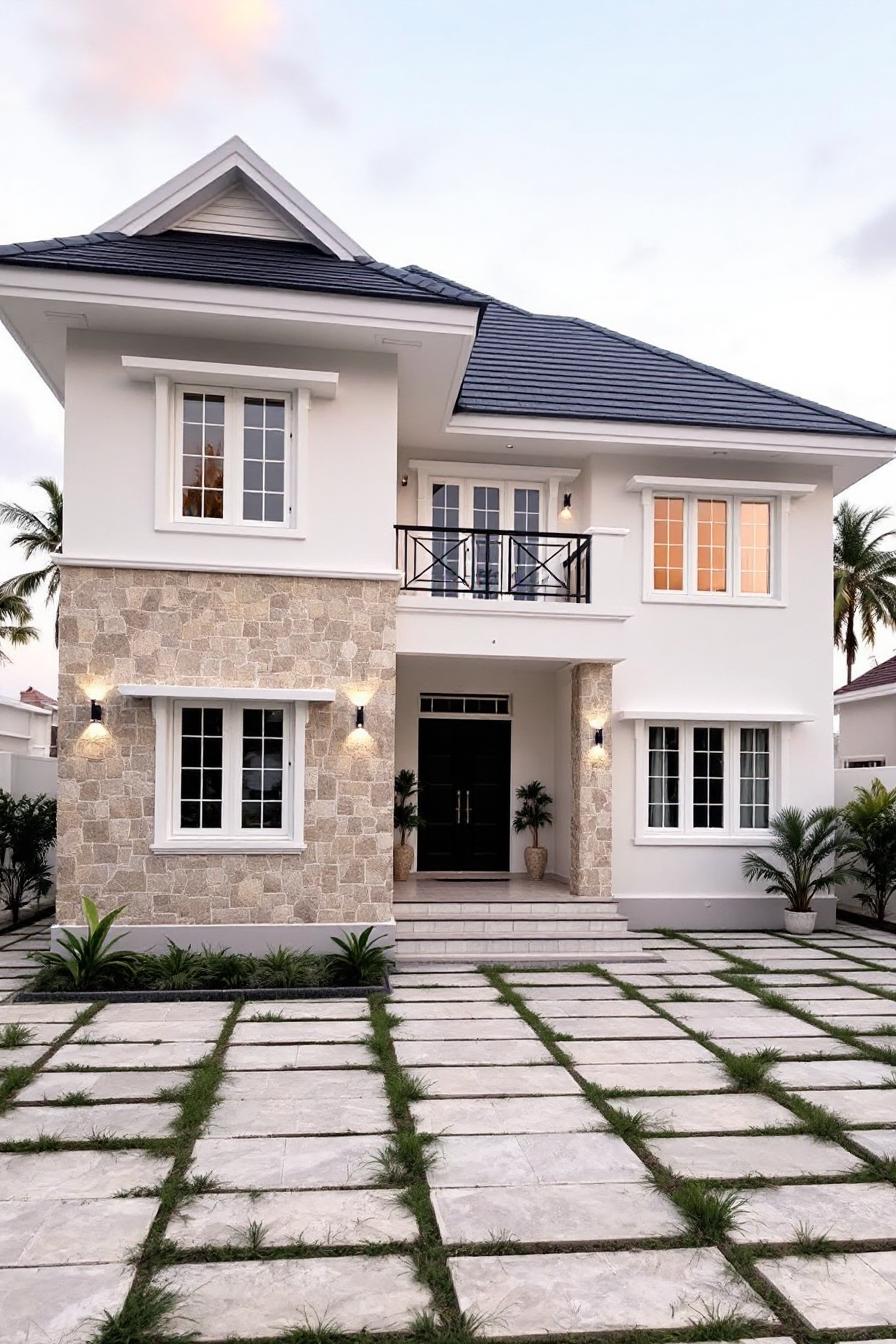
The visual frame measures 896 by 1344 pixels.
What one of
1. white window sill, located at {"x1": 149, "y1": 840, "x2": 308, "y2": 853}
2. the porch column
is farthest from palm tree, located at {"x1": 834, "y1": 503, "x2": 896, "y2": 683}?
white window sill, located at {"x1": 149, "y1": 840, "x2": 308, "y2": 853}

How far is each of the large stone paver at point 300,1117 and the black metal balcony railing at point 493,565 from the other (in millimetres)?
7181

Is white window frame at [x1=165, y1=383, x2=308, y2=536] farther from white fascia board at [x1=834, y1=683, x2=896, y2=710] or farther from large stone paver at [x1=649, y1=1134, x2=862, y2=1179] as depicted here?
white fascia board at [x1=834, y1=683, x2=896, y2=710]

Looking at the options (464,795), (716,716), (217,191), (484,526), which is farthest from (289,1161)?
(217,191)

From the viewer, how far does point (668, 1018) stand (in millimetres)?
7828

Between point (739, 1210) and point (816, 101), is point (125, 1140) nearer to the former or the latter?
point (739, 1210)

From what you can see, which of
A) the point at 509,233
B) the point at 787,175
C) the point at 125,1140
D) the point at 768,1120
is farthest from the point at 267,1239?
the point at 509,233

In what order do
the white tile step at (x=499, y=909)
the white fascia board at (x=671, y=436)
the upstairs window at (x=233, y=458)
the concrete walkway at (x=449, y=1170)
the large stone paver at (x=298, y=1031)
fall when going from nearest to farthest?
the concrete walkway at (x=449, y=1170) < the large stone paver at (x=298, y=1031) < the upstairs window at (x=233, y=458) < the white tile step at (x=499, y=909) < the white fascia board at (x=671, y=436)

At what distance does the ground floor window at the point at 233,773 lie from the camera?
30.9ft

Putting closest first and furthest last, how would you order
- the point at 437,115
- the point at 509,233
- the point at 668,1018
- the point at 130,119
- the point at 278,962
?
the point at 668,1018
the point at 278,962
the point at 130,119
the point at 437,115
the point at 509,233

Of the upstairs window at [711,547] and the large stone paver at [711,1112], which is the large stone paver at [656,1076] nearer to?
the large stone paver at [711,1112]

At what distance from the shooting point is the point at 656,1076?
249 inches

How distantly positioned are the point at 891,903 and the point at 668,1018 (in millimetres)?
6409

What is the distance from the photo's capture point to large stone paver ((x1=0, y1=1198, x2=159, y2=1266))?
3891mm

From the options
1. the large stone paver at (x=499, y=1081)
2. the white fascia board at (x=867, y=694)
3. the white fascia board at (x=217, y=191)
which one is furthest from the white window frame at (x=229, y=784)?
the white fascia board at (x=867, y=694)
